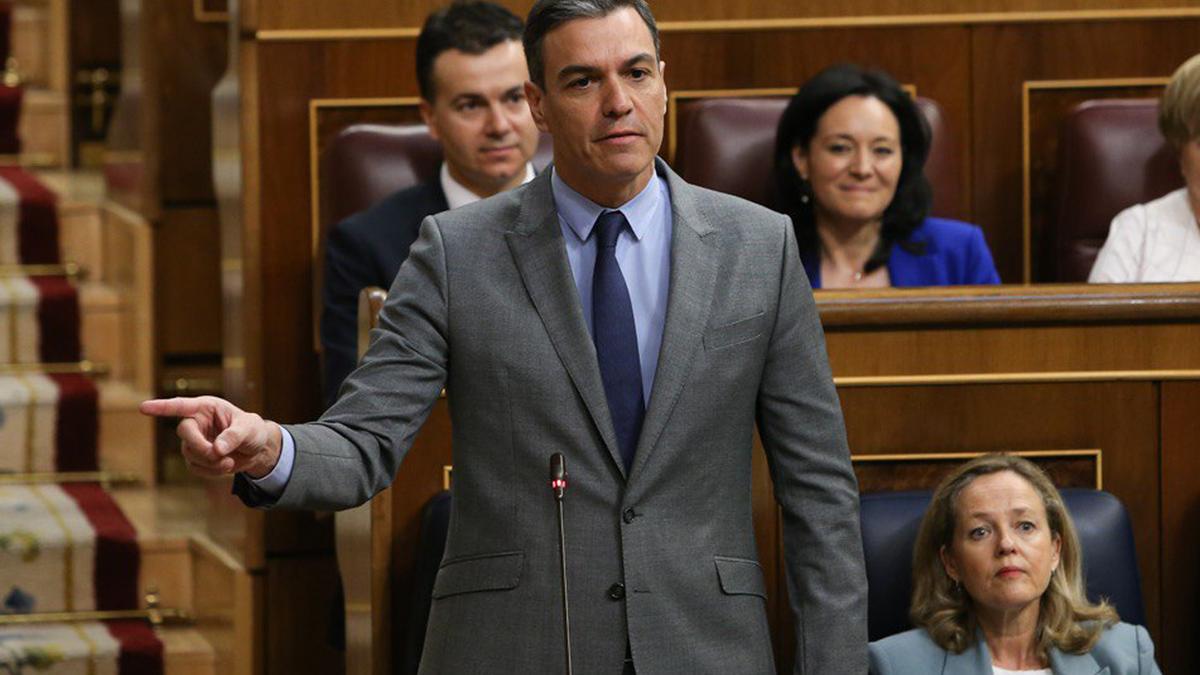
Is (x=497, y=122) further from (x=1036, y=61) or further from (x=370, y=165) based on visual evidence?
(x=1036, y=61)

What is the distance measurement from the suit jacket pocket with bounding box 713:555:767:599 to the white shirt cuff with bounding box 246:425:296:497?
7.8 inches

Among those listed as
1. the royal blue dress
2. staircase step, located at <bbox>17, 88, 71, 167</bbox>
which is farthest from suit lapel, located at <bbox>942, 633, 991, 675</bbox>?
staircase step, located at <bbox>17, 88, 71, 167</bbox>

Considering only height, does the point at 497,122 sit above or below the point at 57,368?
above

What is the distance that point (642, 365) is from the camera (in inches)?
34.6

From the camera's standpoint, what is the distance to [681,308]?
866 mm

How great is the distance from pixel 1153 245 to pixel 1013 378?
35 cm

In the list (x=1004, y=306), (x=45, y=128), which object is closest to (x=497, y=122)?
(x=1004, y=306)

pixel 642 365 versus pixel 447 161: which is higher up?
pixel 447 161

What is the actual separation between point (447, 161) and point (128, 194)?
2.26 feet

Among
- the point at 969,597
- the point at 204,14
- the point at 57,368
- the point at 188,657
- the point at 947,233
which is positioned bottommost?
the point at 188,657

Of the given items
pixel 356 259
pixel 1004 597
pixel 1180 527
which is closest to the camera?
pixel 1004 597

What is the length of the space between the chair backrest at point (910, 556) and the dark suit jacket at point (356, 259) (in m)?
0.41

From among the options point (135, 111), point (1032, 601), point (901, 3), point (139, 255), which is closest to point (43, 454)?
point (139, 255)

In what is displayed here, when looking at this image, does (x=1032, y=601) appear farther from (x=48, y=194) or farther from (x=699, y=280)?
(x=48, y=194)
